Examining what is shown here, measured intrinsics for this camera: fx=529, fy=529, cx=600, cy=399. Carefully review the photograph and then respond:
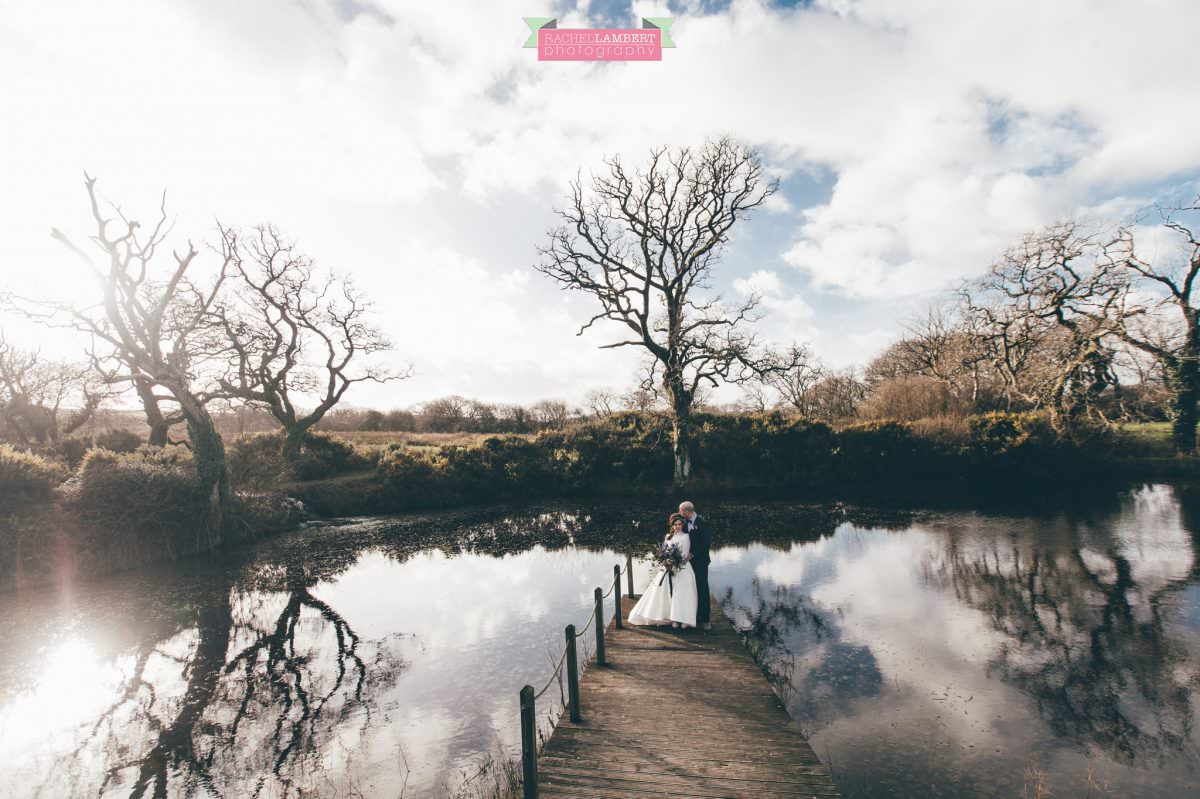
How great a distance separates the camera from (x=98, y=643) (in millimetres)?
11461

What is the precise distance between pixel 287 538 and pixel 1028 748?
2300 centimetres

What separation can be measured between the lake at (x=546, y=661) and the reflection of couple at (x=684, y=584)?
4.46ft

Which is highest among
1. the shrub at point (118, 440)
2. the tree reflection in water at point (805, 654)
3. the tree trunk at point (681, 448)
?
the shrub at point (118, 440)

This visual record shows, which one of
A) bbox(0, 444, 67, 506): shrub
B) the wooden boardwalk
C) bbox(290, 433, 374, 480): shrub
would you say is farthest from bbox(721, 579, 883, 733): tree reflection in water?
bbox(290, 433, 374, 480): shrub

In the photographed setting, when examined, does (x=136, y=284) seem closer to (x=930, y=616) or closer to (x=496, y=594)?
(x=496, y=594)

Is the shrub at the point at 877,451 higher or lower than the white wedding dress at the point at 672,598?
higher

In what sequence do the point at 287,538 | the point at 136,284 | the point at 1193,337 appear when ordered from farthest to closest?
1. the point at 1193,337
2. the point at 287,538
3. the point at 136,284

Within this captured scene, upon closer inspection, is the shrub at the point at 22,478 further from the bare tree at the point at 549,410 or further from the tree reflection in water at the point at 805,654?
the bare tree at the point at 549,410

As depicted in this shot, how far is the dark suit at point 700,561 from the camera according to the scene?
9.38m

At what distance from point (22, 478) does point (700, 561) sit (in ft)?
72.5

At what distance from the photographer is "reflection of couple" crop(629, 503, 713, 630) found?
30.8ft

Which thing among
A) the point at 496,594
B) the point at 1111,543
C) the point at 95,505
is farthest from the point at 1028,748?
the point at 95,505

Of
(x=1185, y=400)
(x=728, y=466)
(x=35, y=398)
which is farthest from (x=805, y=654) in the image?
(x=35, y=398)

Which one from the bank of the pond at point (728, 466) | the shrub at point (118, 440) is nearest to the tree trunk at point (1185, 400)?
the bank of the pond at point (728, 466)
